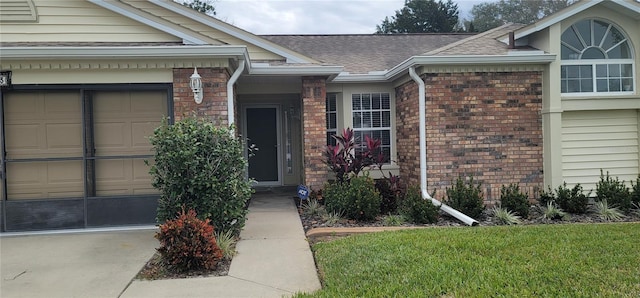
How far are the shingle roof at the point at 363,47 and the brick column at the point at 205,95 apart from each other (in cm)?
Result: 376

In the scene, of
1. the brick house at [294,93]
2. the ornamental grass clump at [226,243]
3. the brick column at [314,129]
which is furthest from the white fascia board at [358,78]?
the ornamental grass clump at [226,243]

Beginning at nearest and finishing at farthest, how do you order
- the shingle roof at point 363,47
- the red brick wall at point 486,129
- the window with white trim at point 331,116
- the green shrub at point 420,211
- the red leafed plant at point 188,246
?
the red leafed plant at point 188,246, the green shrub at point 420,211, the red brick wall at point 486,129, the window with white trim at point 331,116, the shingle roof at point 363,47

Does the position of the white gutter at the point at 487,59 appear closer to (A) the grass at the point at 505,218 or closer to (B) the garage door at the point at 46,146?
(A) the grass at the point at 505,218

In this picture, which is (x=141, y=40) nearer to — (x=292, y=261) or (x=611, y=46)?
(x=292, y=261)

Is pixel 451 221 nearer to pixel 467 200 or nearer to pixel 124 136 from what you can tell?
pixel 467 200

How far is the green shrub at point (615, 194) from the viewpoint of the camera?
25.3 feet

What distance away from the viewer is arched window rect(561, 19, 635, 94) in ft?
28.3

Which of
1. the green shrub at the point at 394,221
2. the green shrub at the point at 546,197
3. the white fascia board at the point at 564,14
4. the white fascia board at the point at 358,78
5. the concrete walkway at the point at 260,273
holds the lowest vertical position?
the concrete walkway at the point at 260,273

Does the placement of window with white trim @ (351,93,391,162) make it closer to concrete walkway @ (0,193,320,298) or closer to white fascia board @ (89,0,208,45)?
concrete walkway @ (0,193,320,298)

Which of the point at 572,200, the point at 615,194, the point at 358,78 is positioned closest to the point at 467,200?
the point at 572,200

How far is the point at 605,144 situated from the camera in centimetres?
886

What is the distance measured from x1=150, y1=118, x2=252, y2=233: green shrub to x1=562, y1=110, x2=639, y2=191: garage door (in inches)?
260

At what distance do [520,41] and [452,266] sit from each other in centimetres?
625

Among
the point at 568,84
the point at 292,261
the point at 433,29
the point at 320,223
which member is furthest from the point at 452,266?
the point at 433,29
